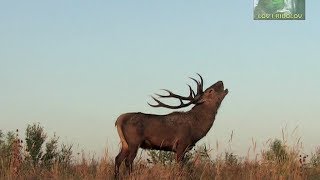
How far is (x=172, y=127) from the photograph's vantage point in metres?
12.9

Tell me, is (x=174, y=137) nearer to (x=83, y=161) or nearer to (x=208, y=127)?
(x=208, y=127)

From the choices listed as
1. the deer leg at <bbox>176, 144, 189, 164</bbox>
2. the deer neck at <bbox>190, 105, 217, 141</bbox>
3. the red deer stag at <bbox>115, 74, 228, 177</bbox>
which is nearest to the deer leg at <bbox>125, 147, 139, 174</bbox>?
the red deer stag at <bbox>115, 74, 228, 177</bbox>

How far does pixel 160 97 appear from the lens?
1377 centimetres

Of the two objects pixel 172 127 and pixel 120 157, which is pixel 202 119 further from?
pixel 120 157

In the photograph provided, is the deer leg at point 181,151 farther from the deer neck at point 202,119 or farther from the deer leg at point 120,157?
the deer leg at point 120,157

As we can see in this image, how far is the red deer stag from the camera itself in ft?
40.9

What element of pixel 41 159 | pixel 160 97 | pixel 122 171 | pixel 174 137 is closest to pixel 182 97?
pixel 160 97

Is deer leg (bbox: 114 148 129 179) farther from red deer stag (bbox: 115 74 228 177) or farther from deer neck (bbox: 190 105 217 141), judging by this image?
deer neck (bbox: 190 105 217 141)

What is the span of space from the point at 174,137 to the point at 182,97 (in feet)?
4.54

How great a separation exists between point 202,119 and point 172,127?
0.91 meters

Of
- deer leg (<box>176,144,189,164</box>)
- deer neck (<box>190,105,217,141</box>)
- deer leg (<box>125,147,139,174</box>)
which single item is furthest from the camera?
deer neck (<box>190,105,217,141</box>)

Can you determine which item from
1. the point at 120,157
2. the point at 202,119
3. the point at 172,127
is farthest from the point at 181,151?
the point at 120,157

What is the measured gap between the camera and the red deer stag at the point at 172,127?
40.9 ft

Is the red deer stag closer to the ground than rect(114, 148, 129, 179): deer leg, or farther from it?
farther from it
